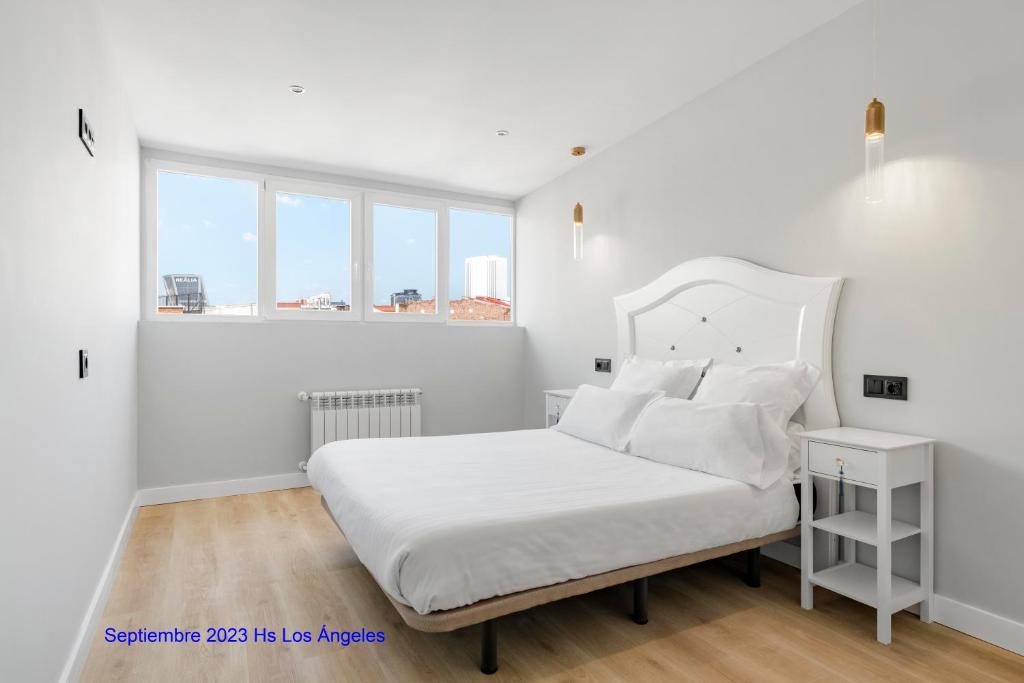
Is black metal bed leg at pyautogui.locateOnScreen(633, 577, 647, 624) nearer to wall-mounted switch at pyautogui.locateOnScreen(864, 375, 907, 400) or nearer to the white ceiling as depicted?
wall-mounted switch at pyautogui.locateOnScreen(864, 375, 907, 400)

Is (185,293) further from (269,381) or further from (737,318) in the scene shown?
(737,318)

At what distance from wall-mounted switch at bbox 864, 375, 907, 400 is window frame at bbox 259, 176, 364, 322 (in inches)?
145

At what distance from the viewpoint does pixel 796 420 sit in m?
2.74

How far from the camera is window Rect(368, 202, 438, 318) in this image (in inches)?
191

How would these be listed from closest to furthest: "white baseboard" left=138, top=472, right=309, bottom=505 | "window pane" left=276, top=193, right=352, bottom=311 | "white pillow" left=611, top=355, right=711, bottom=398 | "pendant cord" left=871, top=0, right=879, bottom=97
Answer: "pendant cord" left=871, top=0, right=879, bottom=97 → "white pillow" left=611, top=355, right=711, bottom=398 → "white baseboard" left=138, top=472, right=309, bottom=505 → "window pane" left=276, top=193, right=352, bottom=311

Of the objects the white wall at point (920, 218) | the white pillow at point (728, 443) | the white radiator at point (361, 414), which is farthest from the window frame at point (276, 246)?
the white pillow at point (728, 443)

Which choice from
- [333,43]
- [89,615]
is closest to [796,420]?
[333,43]

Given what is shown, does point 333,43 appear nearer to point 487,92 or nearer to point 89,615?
point 487,92

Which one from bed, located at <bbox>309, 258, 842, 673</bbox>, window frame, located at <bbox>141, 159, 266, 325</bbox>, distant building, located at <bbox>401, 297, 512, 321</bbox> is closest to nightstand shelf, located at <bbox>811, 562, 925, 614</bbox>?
bed, located at <bbox>309, 258, 842, 673</bbox>

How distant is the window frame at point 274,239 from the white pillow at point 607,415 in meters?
2.03

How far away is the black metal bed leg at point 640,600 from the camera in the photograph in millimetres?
2252

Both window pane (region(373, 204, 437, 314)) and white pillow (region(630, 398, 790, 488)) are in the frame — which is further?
window pane (region(373, 204, 437, 314))

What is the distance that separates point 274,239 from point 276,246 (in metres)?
0.06

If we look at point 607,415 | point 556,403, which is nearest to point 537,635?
point 607,415
